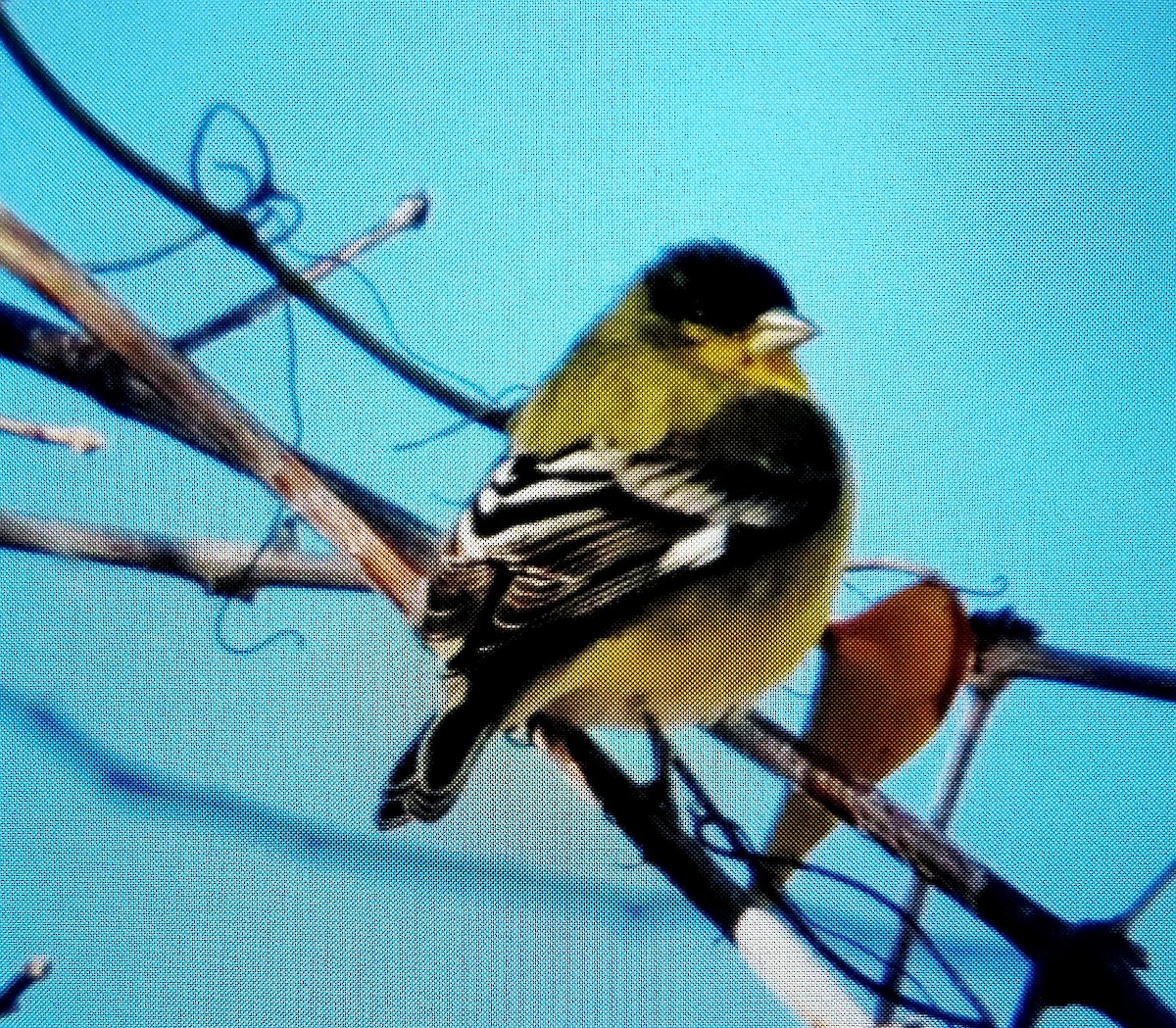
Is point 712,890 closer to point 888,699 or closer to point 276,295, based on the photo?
point 888,699

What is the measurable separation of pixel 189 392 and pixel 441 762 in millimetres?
156

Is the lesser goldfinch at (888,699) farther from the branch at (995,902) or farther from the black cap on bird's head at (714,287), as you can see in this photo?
the black cap on bird's head at (714,287)

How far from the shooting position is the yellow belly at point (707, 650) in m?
0.57

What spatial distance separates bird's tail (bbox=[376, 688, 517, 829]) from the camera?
1.59 ft

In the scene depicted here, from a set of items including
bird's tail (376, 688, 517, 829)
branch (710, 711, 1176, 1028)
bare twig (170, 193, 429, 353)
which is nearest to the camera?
branch (710, 711, 1176, 1028)

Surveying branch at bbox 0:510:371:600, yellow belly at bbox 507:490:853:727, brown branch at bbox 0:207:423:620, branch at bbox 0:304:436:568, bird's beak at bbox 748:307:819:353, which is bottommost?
branch at bbox 0:510:371:600

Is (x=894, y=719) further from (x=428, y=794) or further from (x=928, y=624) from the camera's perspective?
(x=428, y=794)

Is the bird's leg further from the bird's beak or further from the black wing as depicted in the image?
the bird's beak

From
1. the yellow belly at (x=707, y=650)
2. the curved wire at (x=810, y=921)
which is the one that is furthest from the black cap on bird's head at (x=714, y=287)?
the curved wire at (x=810, y=921)

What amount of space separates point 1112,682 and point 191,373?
33cm

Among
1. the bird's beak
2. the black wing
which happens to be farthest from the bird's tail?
the bird's beak

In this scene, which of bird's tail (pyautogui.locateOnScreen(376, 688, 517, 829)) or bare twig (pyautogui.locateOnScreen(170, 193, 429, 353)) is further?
bare twig (pyautogui.locateOnScreen(170, 193, 429, 353))

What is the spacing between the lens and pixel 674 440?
625 millimetres

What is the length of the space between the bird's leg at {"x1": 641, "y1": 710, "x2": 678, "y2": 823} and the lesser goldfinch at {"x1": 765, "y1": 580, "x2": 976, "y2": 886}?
0.16 feet
